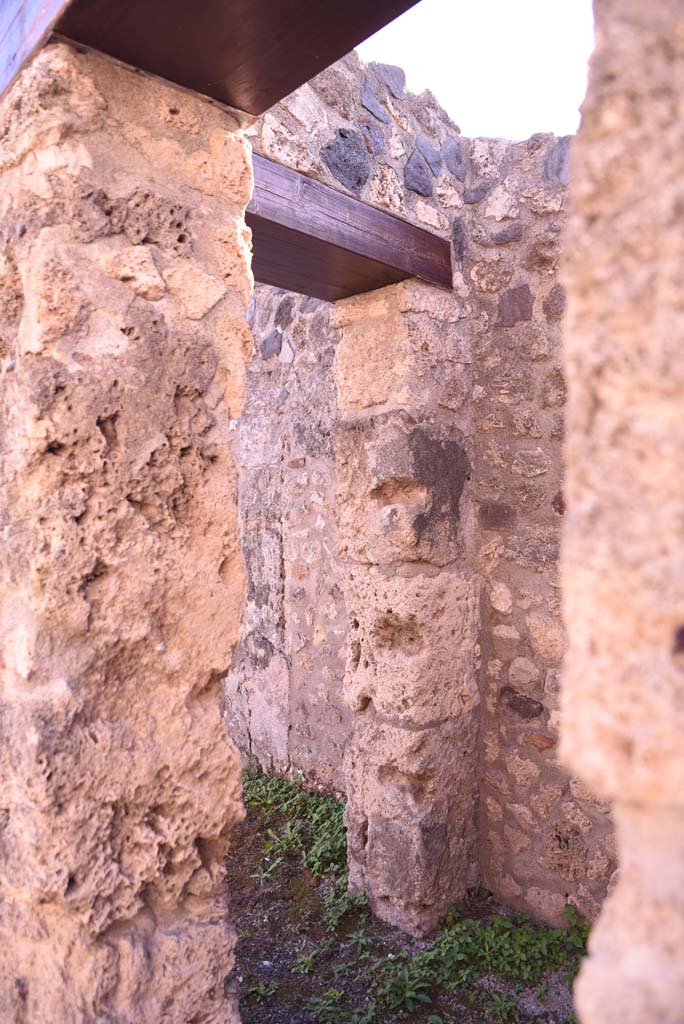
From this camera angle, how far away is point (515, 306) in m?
2.91

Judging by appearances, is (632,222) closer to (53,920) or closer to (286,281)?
(53,920)

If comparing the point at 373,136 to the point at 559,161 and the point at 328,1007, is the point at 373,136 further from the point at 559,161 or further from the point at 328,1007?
the point at 328,1007

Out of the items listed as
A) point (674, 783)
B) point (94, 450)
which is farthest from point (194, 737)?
point (674, 783)

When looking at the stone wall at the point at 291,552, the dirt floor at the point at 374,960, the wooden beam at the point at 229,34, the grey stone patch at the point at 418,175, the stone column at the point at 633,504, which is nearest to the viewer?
the stone column at the point at 633,504

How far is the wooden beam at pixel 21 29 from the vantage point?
4.79ft

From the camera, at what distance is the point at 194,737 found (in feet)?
5.14

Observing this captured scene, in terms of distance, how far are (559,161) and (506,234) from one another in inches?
12.2

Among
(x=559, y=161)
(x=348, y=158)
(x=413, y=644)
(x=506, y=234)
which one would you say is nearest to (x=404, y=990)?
(x=413, y=644)

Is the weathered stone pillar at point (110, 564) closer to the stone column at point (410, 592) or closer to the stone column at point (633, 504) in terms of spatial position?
the stone column at point (633, 504)

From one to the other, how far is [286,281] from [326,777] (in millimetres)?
2485

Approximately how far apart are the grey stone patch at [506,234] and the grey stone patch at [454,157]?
0.29 m

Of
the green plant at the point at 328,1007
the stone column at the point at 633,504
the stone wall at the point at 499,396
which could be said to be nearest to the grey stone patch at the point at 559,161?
the stone wall at the point at 499,396

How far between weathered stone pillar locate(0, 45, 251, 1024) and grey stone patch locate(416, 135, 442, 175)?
1540 mm

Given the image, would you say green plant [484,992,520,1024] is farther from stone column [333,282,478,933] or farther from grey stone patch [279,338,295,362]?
grey stone patch [279,338,295,362]
